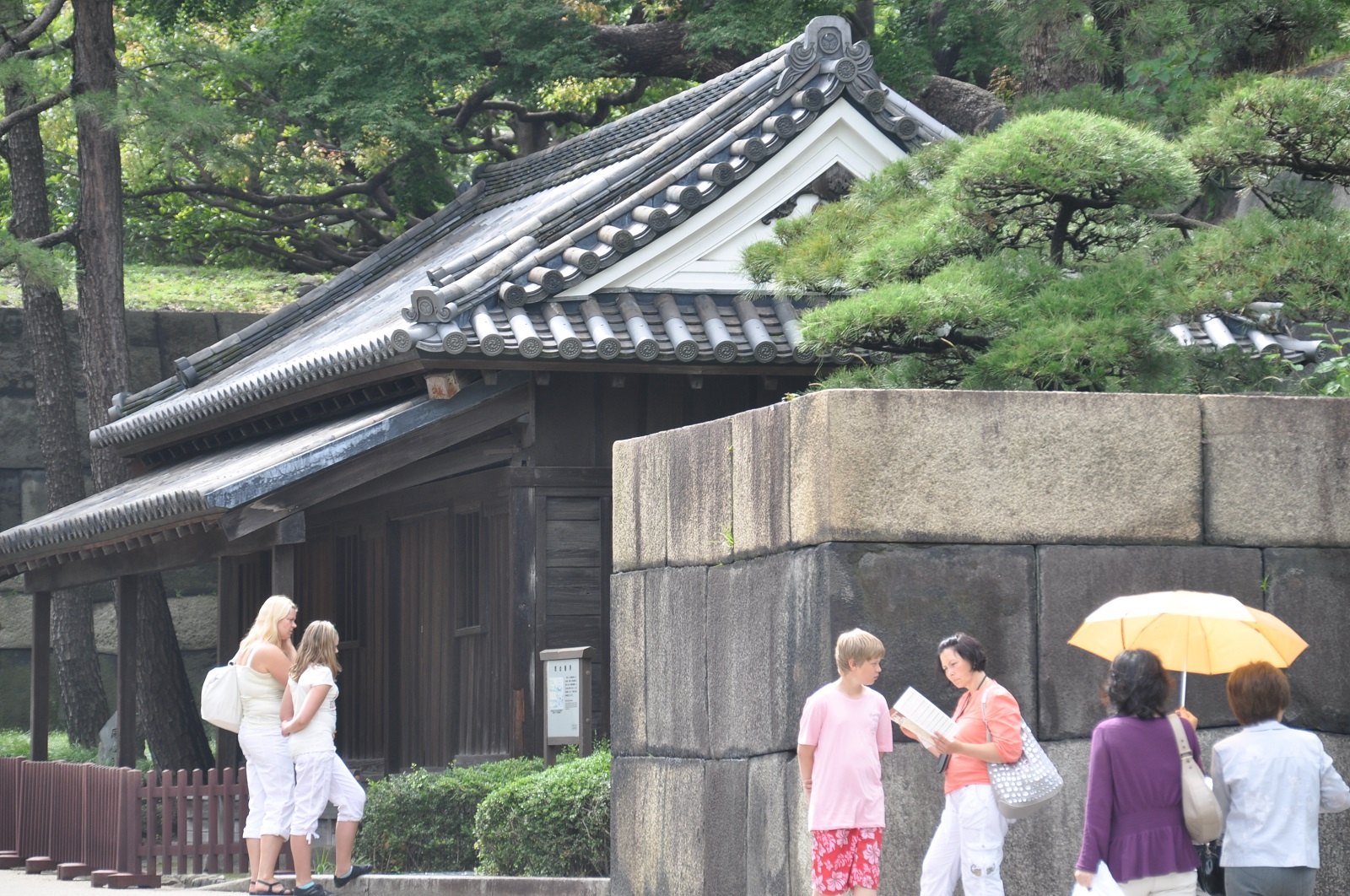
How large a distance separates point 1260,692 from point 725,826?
2934 millimetres

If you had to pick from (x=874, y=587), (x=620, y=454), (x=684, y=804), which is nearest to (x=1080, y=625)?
(x=874, y=587)

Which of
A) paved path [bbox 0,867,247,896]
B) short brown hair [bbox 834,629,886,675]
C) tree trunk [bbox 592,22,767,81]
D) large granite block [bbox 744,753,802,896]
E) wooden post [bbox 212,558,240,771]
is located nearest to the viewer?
short brown hair [bbox 834,629,886,675]

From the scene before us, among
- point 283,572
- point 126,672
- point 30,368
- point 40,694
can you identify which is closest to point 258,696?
point 283,572

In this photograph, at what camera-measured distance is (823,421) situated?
23.2ft

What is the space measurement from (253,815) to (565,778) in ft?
6.10

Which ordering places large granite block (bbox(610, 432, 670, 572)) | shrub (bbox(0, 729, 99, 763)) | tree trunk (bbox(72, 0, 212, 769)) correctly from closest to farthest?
large granite block (bbox(610, 432, 670, 572)) < tree trunk (bbox(72, 0, 212, 769)) < shrub (bbox(0, 729, 99, 763))

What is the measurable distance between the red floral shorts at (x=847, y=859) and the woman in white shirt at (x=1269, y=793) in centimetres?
141

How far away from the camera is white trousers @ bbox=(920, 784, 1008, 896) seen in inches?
254

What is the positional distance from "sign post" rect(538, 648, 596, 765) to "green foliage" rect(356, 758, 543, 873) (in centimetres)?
36

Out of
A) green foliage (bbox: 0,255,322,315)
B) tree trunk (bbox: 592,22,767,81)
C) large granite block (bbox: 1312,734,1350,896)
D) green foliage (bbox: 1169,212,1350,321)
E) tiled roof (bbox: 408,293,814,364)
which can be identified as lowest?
large granite block (bbox: 1312,734,1350,896)

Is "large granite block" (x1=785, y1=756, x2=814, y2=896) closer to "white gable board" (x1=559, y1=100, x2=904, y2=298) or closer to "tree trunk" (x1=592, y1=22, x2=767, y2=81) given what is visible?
"white gable board" (x1=559, y1=100, x2=904, y2=298)

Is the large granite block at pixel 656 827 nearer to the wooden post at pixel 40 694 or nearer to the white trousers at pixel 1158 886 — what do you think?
the white trousers at pixel 1158 886

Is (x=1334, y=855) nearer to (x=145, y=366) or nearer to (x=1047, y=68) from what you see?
(x=1047, y=68)

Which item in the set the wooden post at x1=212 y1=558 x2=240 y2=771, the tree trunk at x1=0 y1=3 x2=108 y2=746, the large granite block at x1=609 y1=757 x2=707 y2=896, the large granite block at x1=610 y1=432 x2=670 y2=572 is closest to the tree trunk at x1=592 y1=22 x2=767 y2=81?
the tree trunk at x1=0 y1=3 x2=108 y2=746
